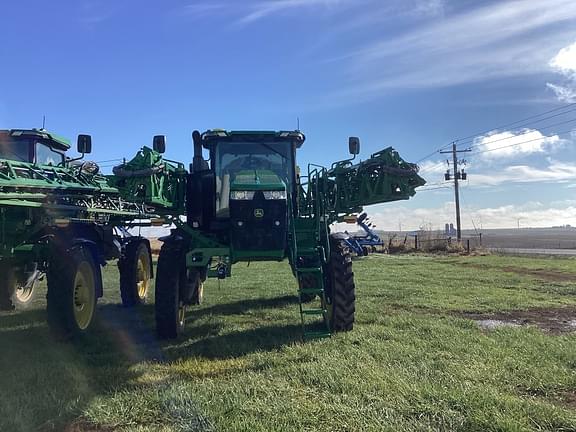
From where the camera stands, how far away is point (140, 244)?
440 inches

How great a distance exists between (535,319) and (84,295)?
22.9ft

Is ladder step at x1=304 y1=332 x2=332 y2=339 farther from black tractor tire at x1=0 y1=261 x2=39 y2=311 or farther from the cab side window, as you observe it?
the cab side window

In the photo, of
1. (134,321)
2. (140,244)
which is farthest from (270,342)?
(140,244)

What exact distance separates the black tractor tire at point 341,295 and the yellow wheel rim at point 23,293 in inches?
237

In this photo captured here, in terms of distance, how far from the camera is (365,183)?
7824mm

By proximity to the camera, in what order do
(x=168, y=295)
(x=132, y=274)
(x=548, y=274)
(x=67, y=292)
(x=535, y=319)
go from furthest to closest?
(x=548, y=274)
(x=132, y=274)
(x=535, y=319)
(x=168, y=295)
(x=67, y=292)

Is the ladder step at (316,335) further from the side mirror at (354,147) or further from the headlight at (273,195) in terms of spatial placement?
the side mirror at (354,147)

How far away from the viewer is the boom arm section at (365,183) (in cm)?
739

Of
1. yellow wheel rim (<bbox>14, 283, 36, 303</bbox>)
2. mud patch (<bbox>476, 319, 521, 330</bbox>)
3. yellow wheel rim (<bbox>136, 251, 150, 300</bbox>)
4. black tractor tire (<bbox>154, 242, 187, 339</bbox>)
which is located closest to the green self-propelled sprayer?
black tractor tire (<bbox>154, 242, 187, 339</bbox>)

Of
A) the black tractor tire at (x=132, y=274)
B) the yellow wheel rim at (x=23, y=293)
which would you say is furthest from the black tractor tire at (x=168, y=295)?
the yellow wheel rim at (x=23, y=293)

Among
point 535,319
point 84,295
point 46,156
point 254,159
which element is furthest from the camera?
point 46,156

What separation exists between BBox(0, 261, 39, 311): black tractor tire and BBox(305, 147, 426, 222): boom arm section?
510 centimetres

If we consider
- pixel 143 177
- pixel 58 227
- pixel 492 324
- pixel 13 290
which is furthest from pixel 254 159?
pixel 13 290

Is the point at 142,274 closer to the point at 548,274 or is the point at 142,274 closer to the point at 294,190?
the point at 294,190
